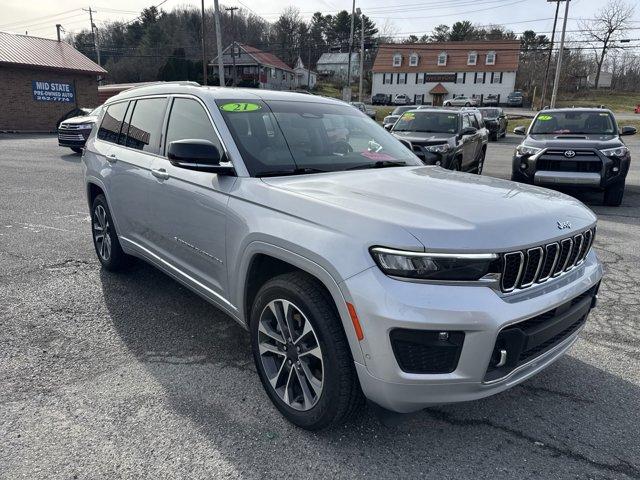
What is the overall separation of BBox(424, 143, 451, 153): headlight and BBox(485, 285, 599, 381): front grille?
7.46 metres

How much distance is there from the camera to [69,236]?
6.46 m

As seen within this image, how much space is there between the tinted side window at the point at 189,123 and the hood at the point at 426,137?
21.4ft

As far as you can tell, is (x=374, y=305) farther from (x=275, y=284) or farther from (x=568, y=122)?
(x=568, y=122)

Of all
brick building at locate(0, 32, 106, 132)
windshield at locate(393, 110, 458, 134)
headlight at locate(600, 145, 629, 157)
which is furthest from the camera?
brick building at locate(0, 32, 106, 132)

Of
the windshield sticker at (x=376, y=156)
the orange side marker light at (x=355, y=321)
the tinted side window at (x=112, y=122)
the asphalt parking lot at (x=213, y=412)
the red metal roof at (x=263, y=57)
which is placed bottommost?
the asphalt parking lot at (x=213, y=412)

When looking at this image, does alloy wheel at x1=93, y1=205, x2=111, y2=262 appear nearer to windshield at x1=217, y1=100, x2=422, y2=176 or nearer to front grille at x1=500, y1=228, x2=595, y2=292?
windshield at x1=217, y1=100, x2=422, y2=176

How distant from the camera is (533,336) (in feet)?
7.45

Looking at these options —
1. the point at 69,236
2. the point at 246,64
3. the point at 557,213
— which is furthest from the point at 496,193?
the point at 246,64

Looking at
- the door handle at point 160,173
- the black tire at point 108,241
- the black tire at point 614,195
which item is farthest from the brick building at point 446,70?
the door handle at point 160,173

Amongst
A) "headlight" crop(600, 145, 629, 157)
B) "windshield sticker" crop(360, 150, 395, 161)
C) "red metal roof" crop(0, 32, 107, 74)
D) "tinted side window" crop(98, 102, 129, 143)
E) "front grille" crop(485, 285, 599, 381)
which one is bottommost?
"front grille" crop(485, 285, 599, 381)

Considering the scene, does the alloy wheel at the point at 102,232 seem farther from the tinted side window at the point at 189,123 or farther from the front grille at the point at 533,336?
the front grille at the point at 533,336

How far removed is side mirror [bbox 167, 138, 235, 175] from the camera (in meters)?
2.87

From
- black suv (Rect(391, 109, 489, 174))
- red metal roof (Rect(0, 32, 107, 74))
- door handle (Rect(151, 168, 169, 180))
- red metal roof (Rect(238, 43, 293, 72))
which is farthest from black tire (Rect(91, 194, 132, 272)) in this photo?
red metal roof (Rect(238, 43, 293, 72))

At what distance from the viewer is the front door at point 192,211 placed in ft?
10.2
